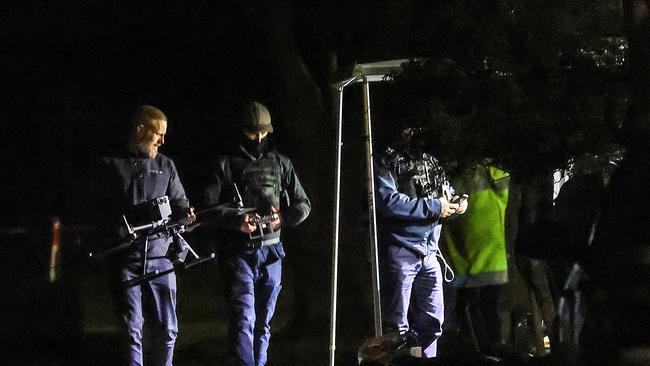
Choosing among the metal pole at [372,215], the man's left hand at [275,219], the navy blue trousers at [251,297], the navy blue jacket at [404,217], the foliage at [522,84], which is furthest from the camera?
the man's left hand at [275,219]

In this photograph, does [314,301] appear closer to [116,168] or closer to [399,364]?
[116,168]

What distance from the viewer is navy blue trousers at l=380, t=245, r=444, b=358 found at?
21.6ft

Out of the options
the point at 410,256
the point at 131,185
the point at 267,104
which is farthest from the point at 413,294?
the point at 267,104

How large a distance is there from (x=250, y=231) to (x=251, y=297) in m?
0.41

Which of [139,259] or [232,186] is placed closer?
[139,259]

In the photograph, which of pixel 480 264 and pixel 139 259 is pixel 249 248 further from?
pixel 480 264

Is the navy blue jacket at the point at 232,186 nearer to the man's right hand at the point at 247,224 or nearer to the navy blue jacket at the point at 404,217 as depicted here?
the man's right hand at the point at 247,224

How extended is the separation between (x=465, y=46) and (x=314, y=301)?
484cm

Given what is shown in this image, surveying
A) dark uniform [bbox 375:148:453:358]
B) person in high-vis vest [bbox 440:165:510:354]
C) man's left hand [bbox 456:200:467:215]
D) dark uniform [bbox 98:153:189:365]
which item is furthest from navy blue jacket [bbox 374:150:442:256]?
dark uniform [bbox 98:153:189:365]

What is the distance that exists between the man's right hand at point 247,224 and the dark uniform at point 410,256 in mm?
A: 793

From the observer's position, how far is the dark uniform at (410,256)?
645 cm

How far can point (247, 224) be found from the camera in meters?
6.58

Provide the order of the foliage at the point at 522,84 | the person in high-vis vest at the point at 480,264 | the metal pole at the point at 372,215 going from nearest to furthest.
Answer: the foliage at the point at 522,84 → the metal pole at the point at 372,215 → the person in high-vis vest at the point at 480,264

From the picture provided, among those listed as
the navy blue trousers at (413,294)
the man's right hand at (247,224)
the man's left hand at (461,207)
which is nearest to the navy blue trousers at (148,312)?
the man's right hand at (247,224)
